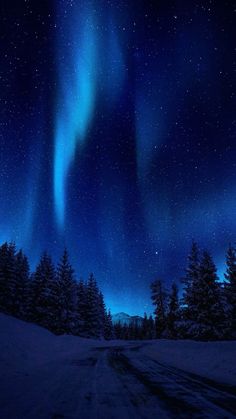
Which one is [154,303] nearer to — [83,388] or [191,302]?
[191,302]

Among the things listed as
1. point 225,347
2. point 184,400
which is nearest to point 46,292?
point 225,347

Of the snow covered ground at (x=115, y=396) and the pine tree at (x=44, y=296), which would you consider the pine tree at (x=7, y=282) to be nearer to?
the pine tree at (x=44, y=296)

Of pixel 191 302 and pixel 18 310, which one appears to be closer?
pixel 191 302

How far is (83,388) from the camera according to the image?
6.55 m

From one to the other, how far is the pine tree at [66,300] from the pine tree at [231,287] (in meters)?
22.4

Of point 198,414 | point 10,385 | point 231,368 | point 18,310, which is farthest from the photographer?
point 18,310

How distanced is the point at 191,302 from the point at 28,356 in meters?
20.6

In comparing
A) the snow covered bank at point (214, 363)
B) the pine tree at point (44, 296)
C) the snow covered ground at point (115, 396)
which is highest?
the pine tree at point (44, 296)

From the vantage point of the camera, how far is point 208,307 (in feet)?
92.1

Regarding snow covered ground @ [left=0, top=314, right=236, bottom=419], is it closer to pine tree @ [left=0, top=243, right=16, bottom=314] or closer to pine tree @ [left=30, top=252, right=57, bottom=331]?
pine tree @ [left=30, top=252, right=57, bottom=331]

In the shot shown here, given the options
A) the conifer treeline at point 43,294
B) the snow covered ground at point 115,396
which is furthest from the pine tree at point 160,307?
the snow covered ground at point 115,396

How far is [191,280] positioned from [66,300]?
64.7 feet

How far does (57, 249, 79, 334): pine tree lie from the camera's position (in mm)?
40031

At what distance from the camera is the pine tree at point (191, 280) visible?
29544mm
